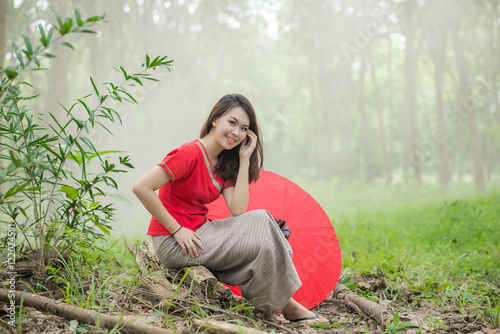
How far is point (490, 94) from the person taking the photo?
49.3ft

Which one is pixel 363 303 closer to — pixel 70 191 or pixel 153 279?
pixel 153 279

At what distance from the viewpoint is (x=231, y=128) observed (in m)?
2.45

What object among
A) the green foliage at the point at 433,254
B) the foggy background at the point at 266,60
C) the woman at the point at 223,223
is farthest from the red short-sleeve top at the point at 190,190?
the foggy background at the point at 266,60

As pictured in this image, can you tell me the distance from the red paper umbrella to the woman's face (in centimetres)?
50

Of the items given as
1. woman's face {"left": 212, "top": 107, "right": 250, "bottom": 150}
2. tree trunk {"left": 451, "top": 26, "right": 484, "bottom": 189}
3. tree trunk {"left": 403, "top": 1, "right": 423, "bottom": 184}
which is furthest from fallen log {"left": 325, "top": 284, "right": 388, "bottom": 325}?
tree trunk {"left": 403, "top": 1, "right": 423, "bottom": 184}

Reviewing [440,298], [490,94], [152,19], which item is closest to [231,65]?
[152,19]

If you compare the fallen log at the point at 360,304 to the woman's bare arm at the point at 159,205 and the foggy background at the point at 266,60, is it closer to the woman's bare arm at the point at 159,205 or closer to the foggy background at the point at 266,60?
the woman's bare arm at the point at 159,205

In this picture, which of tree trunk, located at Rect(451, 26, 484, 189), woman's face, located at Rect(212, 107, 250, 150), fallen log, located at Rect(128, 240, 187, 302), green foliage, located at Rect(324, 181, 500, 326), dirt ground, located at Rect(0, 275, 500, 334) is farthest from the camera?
tree trunk, located at Rect(451, 26, 484, 189)

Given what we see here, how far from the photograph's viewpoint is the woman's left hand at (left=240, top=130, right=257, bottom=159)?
8.36 ft

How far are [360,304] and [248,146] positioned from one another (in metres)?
1.26

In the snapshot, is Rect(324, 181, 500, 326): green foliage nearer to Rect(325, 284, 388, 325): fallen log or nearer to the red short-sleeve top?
Rect(325, 284, 388, 325): fallen log

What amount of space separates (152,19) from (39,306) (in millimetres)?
10874

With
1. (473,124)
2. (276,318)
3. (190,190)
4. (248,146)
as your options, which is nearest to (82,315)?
(190,190)

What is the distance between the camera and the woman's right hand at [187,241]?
2266 millimetres
